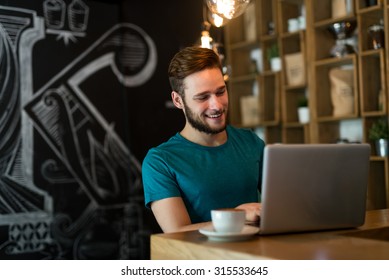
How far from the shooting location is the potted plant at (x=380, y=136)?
12.6ft

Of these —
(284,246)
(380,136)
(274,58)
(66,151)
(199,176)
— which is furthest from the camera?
(274,58)

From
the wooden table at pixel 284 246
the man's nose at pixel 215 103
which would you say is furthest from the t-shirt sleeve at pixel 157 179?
the wooden table at pixel 284 246

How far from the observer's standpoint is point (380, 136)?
3.86 meters

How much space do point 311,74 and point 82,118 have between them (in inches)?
66.3

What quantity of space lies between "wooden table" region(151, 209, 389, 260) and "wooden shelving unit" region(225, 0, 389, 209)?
2368mm

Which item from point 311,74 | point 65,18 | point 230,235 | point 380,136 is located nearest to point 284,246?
point 230,235

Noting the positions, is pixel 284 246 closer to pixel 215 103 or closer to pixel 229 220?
pixel 229 220

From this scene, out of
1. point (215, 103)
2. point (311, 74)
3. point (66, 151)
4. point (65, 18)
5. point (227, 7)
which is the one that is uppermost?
point (65, 18)

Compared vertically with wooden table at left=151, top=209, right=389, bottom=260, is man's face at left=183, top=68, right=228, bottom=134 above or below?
above

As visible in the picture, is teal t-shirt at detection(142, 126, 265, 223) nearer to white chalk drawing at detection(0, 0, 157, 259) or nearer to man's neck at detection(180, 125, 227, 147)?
man's neck at detection(180, 125, 227, 147)

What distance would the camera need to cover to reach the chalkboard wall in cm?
390

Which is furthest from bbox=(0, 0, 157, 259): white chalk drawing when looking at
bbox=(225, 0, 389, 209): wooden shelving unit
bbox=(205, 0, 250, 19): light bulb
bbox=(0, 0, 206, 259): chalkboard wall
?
bbox=(205, 0, 250, 19): light bulb
